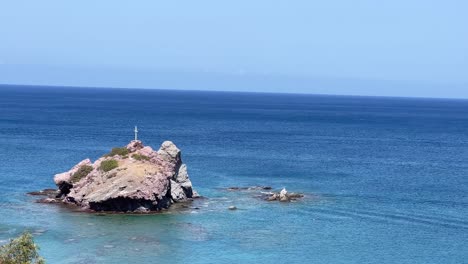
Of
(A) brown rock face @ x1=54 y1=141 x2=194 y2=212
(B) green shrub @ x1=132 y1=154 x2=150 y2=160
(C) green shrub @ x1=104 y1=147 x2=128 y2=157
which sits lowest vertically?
(A) brown rock face @ x1=54 y1=141 x2=194 y2=212

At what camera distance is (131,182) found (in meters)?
82.8

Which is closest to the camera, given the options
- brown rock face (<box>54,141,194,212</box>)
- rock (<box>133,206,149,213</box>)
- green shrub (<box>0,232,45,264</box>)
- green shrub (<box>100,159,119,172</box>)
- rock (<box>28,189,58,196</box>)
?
green shrub (<box>0,232,45,264</box>)

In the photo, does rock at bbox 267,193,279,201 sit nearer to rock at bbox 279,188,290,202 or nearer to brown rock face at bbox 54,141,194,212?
rock at bbox 279,188,290,202

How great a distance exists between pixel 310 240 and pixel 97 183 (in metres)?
30.2

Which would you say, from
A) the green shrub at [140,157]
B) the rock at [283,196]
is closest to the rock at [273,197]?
the rock at [283,196]

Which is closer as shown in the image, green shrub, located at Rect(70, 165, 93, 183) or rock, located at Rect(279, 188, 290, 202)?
green shrub, located at Rect(70, 165, 93, 183)

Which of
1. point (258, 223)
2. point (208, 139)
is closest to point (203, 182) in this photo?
point (258, 223)

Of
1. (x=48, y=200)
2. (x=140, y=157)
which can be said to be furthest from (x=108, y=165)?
(x=48, y=200)

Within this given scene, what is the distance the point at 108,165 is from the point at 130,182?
18.8ft

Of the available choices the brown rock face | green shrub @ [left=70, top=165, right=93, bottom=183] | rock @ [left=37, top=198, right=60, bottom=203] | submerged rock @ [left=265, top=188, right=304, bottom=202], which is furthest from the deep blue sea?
green shrub @ [left=70, top=165, right=93, bottom=183]

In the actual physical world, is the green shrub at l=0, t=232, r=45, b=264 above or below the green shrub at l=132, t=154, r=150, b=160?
below

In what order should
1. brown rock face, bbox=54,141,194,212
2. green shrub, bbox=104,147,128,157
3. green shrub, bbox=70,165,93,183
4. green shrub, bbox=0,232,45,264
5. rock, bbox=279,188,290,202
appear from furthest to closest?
green shrub, bbox=104,147,128,157 → rock, bbox=279,188,290,202 → green shrub, bbox=70,165,93,183 → brown rock face, bbox=54,141,194,212 → green shrub, bbox=0,232,45,264

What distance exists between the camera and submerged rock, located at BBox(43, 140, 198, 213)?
82.6 meters

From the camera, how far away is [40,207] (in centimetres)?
8325
